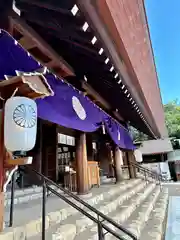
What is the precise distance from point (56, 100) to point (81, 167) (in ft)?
5.66

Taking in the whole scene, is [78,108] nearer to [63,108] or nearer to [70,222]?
[63,108]

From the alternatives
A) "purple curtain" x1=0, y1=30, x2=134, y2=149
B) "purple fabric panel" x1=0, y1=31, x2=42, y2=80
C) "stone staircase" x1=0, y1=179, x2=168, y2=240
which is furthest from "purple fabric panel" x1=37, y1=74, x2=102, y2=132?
"stone staircase" x1=0, y1=179, x2=168, y2=240

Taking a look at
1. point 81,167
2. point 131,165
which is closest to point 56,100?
point 81,167

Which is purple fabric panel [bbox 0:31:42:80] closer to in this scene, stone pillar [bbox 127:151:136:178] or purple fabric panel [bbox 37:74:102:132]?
purple fabric panel [bbox 37:74:102:132]

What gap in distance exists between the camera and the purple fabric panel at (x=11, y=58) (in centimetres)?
185

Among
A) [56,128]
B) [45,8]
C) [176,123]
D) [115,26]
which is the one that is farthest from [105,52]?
[176,123]

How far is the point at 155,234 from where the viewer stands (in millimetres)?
2936

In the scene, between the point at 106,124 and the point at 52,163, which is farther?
the point at 52,163

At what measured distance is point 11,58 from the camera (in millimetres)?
1944

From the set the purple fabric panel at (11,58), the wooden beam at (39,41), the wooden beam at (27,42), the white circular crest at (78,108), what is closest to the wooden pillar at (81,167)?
the white circular crest at (78,108)

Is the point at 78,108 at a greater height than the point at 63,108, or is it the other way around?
the point at 78,108

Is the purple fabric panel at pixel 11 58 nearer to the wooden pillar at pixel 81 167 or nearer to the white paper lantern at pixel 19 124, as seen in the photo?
the white paper lantern at pixel 19 124

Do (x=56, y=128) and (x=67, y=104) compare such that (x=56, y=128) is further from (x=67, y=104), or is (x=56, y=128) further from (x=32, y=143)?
(x=32, y=143)

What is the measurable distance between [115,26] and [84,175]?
103 inches
